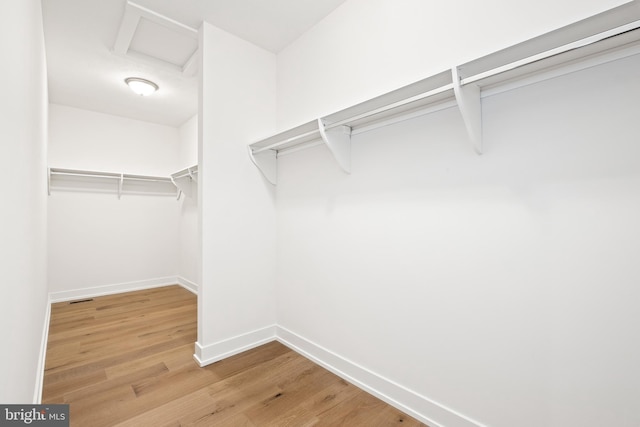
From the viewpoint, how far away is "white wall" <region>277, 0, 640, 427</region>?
104 centimetres

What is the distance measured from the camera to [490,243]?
1311 mm

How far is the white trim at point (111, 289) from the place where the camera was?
363 centimetres

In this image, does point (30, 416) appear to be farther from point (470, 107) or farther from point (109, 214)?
point (109, 214)

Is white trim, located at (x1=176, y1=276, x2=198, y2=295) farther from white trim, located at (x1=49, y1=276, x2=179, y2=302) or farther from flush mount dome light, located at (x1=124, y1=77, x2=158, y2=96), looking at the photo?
flush mount dome light, located at (x1=124, y1=77, x2=158, y2=96)

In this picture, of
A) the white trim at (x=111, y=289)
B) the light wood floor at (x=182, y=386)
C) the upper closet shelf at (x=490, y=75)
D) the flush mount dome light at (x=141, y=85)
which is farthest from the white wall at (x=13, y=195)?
the white trim at (x=111, y=289)

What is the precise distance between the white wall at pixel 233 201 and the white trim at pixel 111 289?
2660mm

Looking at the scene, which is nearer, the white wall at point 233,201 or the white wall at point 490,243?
the white wall at point 490,243

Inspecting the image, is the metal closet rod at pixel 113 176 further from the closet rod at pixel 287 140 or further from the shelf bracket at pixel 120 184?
the closet rod at pixel 287 140

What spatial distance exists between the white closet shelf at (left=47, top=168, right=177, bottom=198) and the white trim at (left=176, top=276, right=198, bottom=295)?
4.46 feet

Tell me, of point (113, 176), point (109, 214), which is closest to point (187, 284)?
point (109, 214)

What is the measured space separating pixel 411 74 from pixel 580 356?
1509 millimetres

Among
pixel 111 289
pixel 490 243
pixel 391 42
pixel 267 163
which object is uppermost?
pixel 391 42

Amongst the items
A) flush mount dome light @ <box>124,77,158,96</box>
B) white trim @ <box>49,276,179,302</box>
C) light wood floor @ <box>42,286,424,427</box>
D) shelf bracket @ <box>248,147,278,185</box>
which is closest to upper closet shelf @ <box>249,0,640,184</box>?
shelf bracket @ <box>248,147,278,185</box>

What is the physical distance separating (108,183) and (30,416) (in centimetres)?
381
